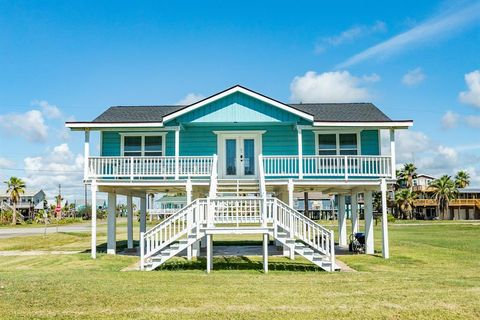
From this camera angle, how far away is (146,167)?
19.8 metres

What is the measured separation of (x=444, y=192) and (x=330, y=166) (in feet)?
210

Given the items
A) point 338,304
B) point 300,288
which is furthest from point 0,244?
point 338,304

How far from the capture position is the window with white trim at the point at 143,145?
21.5 m

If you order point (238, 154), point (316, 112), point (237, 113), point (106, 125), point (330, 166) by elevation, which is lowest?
point (330, 166)

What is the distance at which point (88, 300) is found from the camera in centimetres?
927

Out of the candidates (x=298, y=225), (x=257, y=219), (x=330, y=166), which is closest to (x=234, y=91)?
(x=330, y=166)

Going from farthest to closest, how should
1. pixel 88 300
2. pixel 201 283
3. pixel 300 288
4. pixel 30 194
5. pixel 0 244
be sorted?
pixel 30 194 → pixel 0 244 → pixel 201 283 → pixel 300 288 → pixel 88 300

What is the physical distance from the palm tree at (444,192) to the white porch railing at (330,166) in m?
62.0

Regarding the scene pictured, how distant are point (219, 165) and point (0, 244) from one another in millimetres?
14772

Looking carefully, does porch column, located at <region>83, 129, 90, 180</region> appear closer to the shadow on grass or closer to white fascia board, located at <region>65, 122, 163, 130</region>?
white fascia board, located at <region>65, 122, 163, 130</region>

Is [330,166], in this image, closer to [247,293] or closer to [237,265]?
[237,265]

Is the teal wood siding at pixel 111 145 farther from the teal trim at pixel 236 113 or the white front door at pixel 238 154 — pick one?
the white front door at pixel 238 154

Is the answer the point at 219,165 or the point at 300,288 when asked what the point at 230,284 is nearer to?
the point at 300,288

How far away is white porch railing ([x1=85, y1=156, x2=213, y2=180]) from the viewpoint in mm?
19344
